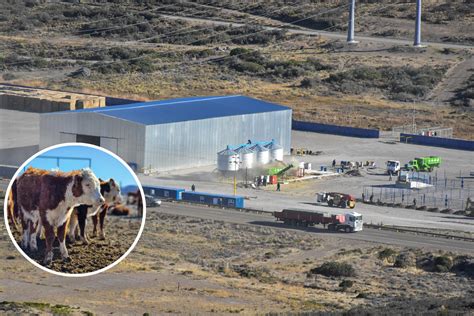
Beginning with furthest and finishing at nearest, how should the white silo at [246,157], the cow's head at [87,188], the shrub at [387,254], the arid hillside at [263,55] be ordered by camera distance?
the arid hillside at [263,55] → the white silo at [246,157] → the shrub at [387,254] → the cow's head at [87,188]

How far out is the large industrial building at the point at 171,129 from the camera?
7656 cm

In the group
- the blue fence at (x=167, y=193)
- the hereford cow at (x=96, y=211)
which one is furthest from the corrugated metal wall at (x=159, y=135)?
the hereford cow at (x=96, y=211)

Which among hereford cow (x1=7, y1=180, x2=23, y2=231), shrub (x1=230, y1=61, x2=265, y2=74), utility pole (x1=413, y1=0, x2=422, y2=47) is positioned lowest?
hereford cow (x1=7, y1=180, x2=23, y2=231)

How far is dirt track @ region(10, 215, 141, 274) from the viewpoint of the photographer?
53.9 ft

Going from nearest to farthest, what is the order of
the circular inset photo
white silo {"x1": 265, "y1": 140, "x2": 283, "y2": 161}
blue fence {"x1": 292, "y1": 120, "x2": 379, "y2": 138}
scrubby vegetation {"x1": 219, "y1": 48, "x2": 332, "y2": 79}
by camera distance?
the circular inset photo → white silo {"x1": 265, "y1": 140, "x2": 283, "y2": 161} → blue fence {"x1": 292, "y1": 120, "x2": 379, "y2": 138} → scrubby vegetation {"x1": 219, "y1": 48, "x2": 332, "y2": 79}

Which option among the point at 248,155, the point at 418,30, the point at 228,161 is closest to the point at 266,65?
the point at 418,30

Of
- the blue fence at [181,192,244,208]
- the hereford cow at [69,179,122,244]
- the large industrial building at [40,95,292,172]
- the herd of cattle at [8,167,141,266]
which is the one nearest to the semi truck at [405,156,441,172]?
the large industrial building at [40,95,292,172]

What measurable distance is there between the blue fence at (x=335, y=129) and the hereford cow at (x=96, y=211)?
79.5 meters

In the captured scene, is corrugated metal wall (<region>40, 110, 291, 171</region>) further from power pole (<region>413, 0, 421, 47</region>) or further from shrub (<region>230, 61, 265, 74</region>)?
power pole (<region>413, 0, 421, 47</region>)

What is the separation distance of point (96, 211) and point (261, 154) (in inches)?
2568

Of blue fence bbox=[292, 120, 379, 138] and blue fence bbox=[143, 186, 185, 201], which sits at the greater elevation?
blue fence bbox=[292, 120, 379, 138]

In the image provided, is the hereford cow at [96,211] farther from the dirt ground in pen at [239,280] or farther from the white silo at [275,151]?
the white silo at [275,151]

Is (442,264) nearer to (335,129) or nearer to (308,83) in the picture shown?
(335,129)

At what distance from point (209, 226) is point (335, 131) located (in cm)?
3485
